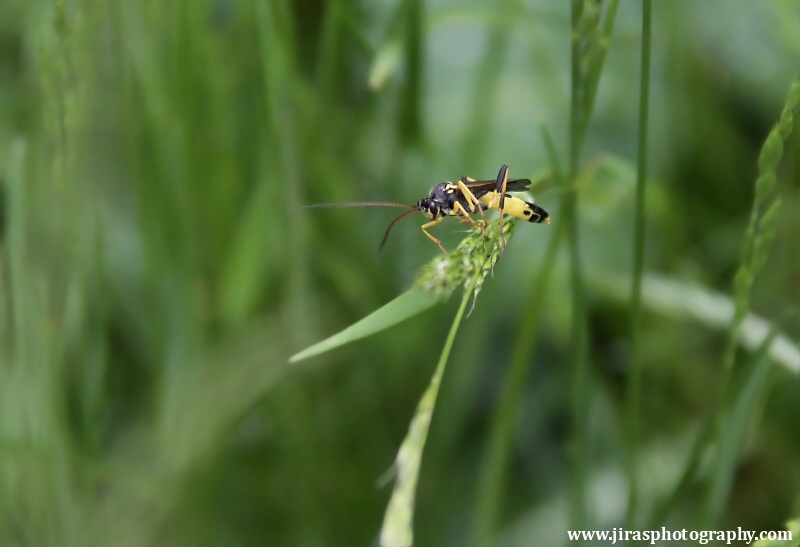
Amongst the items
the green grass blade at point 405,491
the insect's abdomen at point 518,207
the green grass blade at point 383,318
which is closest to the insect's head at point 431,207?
the insect's abdomen at point 518,207

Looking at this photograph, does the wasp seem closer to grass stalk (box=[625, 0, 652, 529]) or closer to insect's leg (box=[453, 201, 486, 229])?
insect's leg (box=[453, 201, 486, 229])

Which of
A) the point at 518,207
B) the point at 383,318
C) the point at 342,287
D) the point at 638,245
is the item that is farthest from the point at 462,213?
the point at 342,287

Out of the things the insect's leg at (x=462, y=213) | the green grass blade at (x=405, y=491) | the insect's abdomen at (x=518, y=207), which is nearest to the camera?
the green grass blade at (x=405, y=491)

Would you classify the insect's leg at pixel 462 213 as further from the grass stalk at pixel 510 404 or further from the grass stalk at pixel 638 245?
the grass stalk at pixel 638 245

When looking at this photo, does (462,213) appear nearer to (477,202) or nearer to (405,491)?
(477,202)

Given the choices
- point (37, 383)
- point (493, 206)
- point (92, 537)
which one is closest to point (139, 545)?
point (92, 537)

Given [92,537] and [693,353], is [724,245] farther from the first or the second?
[92,537]
